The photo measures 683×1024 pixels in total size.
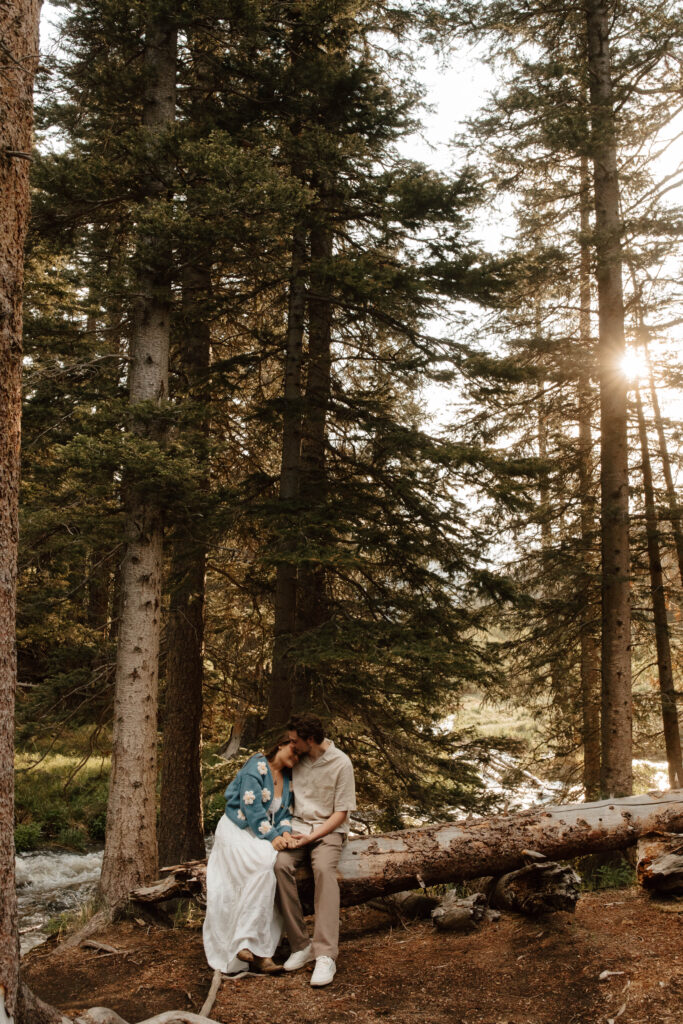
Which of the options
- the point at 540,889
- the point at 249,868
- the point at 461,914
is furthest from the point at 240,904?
the point at 540,889

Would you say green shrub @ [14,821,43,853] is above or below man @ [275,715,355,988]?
below

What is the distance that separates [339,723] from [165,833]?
10.1ft

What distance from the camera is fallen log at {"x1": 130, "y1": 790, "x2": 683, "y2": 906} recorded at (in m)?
5.58

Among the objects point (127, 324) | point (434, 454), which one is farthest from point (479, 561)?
point (127, 324)

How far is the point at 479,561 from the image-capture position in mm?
8586

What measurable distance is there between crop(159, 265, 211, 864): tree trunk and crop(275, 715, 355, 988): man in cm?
419

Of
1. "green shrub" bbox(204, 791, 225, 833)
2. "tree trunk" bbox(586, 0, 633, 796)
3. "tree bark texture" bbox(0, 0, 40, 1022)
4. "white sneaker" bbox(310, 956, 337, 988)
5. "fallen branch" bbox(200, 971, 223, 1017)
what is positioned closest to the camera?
"tree bark texture" bbox(0, 0, 40, 1022)

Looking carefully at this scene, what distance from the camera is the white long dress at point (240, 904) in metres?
4.98

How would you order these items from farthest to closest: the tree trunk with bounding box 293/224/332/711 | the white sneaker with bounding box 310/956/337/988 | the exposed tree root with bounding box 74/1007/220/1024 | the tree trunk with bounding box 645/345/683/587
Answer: the tree trunk with bounding box 645/345/683/587 → the tree trunk with bounding box 293/224/332/711 → the white sneaker with bounding box 310/956/337/988 → the exposed tree root with bounding box 74/1007/220/1024

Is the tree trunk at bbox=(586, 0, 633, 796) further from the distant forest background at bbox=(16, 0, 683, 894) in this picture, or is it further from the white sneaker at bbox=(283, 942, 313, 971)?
the white sneaker at bbox=(283, 942, 313, 971)

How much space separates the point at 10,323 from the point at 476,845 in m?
5.14

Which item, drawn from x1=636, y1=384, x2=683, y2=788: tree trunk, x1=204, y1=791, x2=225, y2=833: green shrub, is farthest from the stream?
x1=204, y1=791, x2=225, y2=833: green shrub

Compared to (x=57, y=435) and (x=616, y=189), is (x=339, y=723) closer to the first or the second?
(x=57, y=435)

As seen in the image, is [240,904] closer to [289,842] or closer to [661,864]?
[289,842]
